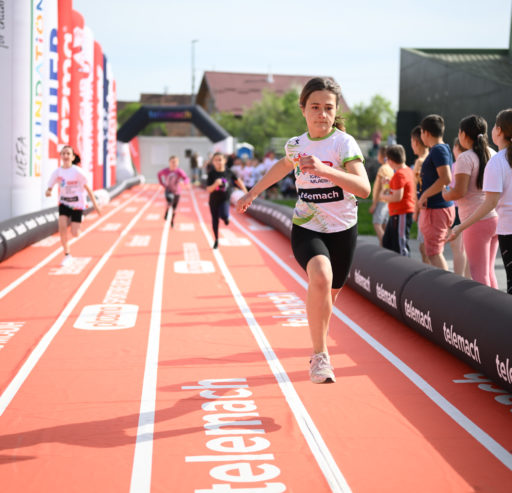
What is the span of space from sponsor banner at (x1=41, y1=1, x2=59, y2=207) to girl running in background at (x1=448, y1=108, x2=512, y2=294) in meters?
15.0

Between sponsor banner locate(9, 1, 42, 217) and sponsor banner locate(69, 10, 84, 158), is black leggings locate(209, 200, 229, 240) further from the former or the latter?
sponsor banner locate(69, 10, 84, 158)

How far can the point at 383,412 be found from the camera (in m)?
4.80

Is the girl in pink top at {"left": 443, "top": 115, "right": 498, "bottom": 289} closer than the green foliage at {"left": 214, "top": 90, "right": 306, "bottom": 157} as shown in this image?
Yes

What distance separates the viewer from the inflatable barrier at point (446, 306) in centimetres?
507

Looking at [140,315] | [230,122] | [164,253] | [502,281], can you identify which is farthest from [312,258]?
[230,122]

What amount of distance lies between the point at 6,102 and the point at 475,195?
45.0 feet

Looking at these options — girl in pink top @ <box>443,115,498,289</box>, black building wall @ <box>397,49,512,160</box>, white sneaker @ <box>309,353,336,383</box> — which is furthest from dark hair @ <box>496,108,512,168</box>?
black building wall @ <box>397,49,512,160</box>

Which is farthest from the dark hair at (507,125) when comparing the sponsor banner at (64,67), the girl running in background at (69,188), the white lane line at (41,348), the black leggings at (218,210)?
the sponsor banner at (64,67)

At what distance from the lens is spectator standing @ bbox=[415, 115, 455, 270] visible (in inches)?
299

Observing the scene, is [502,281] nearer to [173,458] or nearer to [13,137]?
[173,458]

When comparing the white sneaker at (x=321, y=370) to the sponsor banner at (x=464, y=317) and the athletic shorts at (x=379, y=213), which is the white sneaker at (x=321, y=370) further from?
the athletic shorts at (x=379, y=213)

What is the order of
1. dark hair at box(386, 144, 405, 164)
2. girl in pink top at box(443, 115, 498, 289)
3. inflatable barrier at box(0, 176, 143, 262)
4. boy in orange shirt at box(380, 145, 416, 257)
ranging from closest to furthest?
1. girl in pink top at box(443, 115, 498, 289)
2. boy in orange shirt at box(380, 145, 416, 257)
3. dark hair at box(386, 144, 405, 164)
4. inflatable barrier at box(0, 176, 143, 262)

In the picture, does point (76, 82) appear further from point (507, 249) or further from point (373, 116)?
point (373, 116)

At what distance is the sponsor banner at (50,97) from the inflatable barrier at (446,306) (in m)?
12.3
